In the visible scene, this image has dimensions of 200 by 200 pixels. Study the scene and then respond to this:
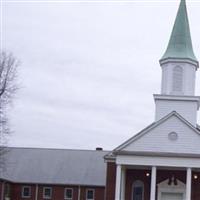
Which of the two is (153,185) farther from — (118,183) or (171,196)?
(171,196)

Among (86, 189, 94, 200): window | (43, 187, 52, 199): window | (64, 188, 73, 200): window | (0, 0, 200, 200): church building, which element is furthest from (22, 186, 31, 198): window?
(86, 189, 94, 200): window

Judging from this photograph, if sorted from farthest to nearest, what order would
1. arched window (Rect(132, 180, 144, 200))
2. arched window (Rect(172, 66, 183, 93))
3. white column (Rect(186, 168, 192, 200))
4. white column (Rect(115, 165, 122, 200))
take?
1. arched window (Rect(132, 180, 144, 200))
2. arched window (Rect(172, 66, 183, 93))
3. white column (Rect(115, 165, 122, 200))
4. white column (Rect(186, 168, 192, 200))

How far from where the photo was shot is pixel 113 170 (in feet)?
169

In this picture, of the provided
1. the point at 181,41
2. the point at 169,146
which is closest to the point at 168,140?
the point at 169,146

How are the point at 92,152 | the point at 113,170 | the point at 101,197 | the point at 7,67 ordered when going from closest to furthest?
the point at 7,67 < the point at 113,170 < the point at 101,197 < the point at 92,152

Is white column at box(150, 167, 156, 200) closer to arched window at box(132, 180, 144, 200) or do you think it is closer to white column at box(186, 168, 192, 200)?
white column at box(186, 168, 192, 200)

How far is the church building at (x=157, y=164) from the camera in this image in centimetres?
4862

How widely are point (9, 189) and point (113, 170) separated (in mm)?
13356

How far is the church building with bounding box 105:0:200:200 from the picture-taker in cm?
4850

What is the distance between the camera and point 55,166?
6359 centimetres

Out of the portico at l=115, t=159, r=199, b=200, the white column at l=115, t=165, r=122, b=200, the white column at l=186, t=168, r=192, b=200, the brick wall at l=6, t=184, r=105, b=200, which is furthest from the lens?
the brick wall at l=6, t=184, r=105, b=200

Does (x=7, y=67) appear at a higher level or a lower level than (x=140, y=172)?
higher

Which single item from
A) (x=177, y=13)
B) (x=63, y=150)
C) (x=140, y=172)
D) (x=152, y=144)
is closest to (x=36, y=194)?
(x=63, y=150)

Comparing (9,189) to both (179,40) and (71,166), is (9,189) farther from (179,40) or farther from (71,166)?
(179,40)
